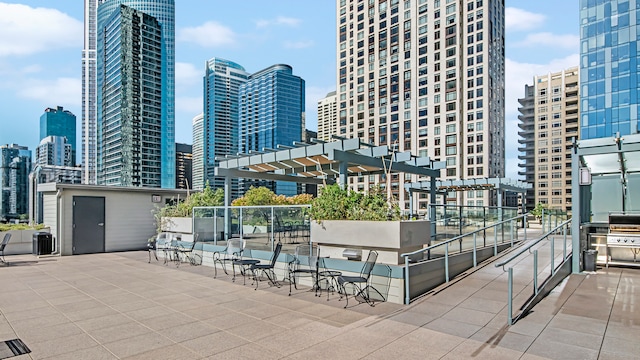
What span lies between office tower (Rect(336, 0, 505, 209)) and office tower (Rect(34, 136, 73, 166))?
84.9m

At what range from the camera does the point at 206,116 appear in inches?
5054

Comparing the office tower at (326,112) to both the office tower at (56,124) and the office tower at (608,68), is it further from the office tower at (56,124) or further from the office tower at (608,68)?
the office tower at (56,124)

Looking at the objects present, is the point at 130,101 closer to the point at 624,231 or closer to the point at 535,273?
the point at 624,231

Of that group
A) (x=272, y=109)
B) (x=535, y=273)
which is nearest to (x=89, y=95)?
(x=272, y=109)

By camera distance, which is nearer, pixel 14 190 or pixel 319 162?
pixel 319 162

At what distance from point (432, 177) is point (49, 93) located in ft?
603

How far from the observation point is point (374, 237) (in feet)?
23.2

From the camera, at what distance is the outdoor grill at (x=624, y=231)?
28.4ft

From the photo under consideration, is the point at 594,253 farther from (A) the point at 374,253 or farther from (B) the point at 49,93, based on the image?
(B) the point at 49,93

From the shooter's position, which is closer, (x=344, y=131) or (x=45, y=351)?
(x=45, y=351)

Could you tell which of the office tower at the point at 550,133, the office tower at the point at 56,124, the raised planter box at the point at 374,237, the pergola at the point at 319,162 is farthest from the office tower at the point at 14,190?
the office tower at the point at 56,124

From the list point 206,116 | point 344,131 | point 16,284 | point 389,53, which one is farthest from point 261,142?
point 16,284

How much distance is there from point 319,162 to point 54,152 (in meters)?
126

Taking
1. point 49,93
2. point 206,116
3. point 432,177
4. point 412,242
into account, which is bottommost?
point 412,242
